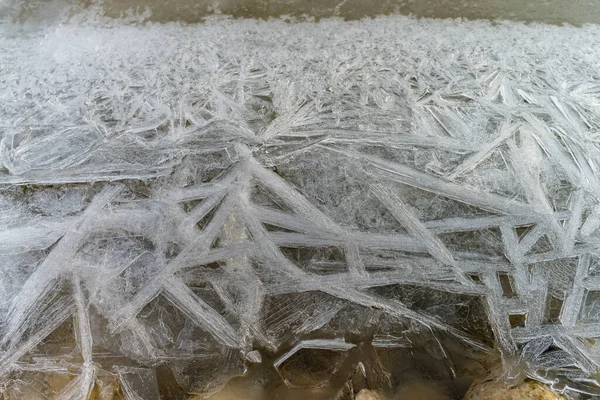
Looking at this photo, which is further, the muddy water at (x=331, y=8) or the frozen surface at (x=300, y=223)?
the muddy water at (x=331, y=8)

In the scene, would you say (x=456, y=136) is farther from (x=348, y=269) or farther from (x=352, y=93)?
(x=348, y=269)

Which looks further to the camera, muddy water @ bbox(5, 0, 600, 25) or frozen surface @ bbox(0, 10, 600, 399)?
muddy water @ bbox(5, 0, 600, 25)

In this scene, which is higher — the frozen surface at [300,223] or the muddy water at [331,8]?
the muddy water at [331,8]

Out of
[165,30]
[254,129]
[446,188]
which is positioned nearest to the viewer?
[446,188]

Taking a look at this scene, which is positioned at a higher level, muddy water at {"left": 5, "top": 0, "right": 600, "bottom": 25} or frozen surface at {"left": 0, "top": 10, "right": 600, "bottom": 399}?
muddy water at {"left": 5, "top": 0, "right": 600, "bottom": 25}

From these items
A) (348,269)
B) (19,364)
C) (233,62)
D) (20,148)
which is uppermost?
(233,62)

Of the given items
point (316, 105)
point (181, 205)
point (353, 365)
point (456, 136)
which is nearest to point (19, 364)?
point (181, 205)

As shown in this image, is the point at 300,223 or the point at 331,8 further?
the point at 331,8

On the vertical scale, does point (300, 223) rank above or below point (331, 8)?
below
